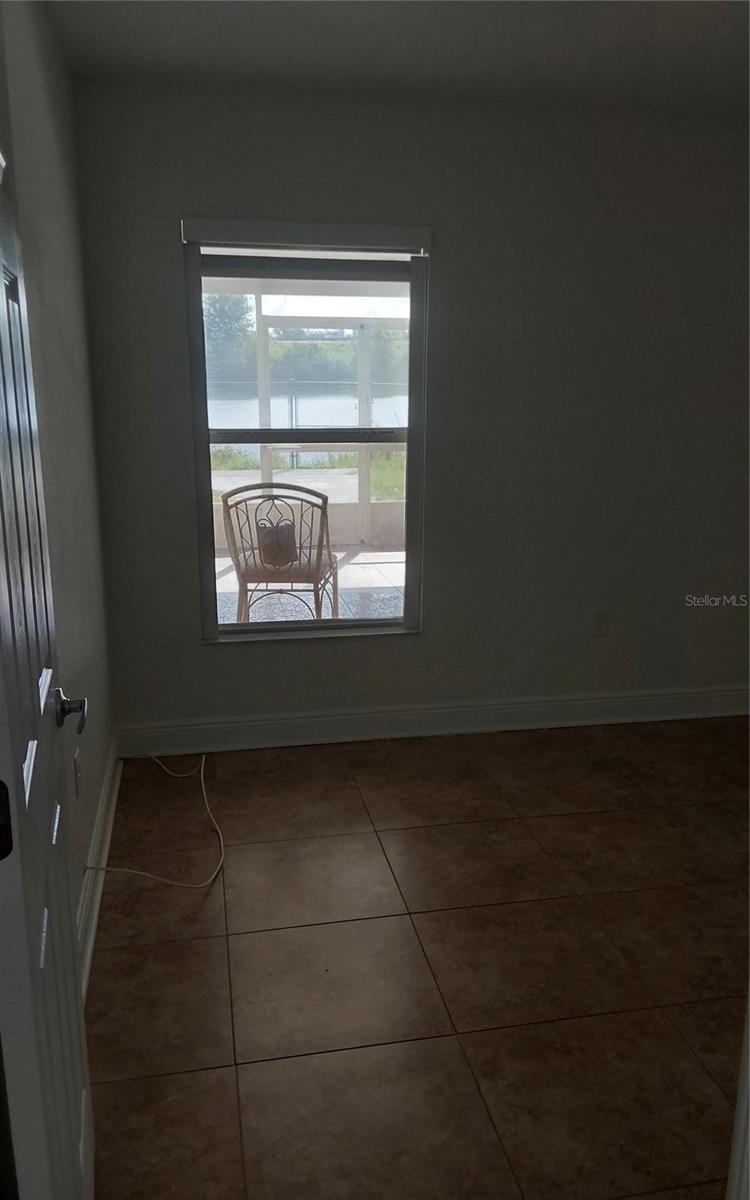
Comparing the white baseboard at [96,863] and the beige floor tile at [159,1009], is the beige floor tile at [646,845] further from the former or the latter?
the white baseboard at [96,863]

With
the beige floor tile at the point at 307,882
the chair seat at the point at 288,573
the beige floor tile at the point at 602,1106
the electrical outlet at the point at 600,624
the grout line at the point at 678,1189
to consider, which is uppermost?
the chair seat at the point at 288,573

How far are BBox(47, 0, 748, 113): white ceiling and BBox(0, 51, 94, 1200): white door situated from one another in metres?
1.81

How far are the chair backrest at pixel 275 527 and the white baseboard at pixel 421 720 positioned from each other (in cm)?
67

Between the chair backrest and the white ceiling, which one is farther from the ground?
the white ceiling

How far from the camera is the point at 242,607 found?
11.6 feet

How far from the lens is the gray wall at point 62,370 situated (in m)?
1.95

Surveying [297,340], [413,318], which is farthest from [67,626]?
[413,318]

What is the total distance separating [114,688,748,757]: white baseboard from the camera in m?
3.48

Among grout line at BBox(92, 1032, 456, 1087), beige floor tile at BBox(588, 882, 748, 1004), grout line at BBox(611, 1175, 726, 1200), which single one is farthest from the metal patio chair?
grout line at BBox(611, 1175, 726, 1200)

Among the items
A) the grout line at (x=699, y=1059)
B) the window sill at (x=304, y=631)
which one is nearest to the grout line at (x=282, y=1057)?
the grout line at (x=699, y=1059)

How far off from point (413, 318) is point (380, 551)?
0.97 metres

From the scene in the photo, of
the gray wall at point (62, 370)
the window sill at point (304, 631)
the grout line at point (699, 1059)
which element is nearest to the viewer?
the grout line at point (699, 1059)

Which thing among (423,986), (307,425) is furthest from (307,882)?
(307,425)

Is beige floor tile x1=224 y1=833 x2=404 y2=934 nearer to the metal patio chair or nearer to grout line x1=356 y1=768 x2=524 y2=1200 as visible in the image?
grout line x1=356 y1=768 x2=524 y2=1200
